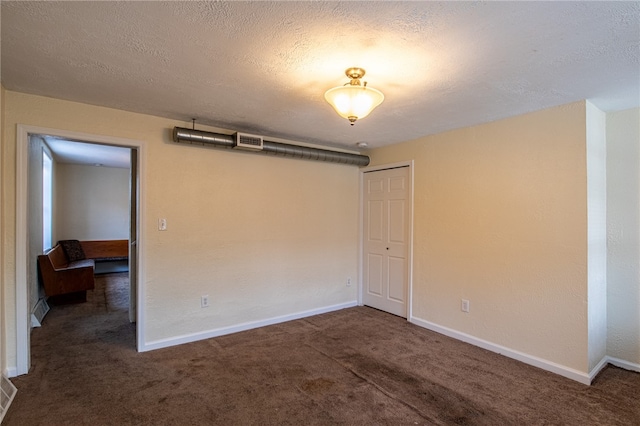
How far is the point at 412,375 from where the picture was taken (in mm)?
2699

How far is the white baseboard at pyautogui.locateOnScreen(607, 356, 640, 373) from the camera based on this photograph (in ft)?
9.27

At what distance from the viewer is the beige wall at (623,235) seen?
2824 mm

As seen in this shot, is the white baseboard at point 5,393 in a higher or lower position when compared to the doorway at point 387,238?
lower

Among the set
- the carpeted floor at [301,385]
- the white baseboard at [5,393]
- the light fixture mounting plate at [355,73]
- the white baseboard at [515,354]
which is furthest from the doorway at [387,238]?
the white baseboard at [5,393]

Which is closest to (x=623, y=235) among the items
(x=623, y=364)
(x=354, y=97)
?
(x=623, y=364)

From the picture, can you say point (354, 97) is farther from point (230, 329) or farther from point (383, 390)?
point (230, 329)

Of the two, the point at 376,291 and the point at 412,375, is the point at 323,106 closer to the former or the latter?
the point at 412,375

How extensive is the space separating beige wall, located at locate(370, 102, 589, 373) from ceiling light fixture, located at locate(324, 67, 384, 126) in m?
1.80

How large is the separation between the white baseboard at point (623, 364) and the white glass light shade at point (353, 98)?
3.26 meters

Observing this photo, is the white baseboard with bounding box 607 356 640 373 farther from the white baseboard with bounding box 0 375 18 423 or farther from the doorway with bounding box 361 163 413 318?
the white baseboard with bounding box 0 375 18 423

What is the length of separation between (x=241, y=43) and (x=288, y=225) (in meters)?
2.59

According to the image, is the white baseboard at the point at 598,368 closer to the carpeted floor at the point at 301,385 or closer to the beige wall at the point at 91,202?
the carpeted floor at the point at 301,385

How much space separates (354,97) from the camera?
2.05 metres

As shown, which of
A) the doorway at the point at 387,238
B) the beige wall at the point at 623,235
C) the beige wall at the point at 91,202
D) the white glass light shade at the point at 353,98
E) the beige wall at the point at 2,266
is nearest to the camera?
the white glass light shade at the point at 353,98
